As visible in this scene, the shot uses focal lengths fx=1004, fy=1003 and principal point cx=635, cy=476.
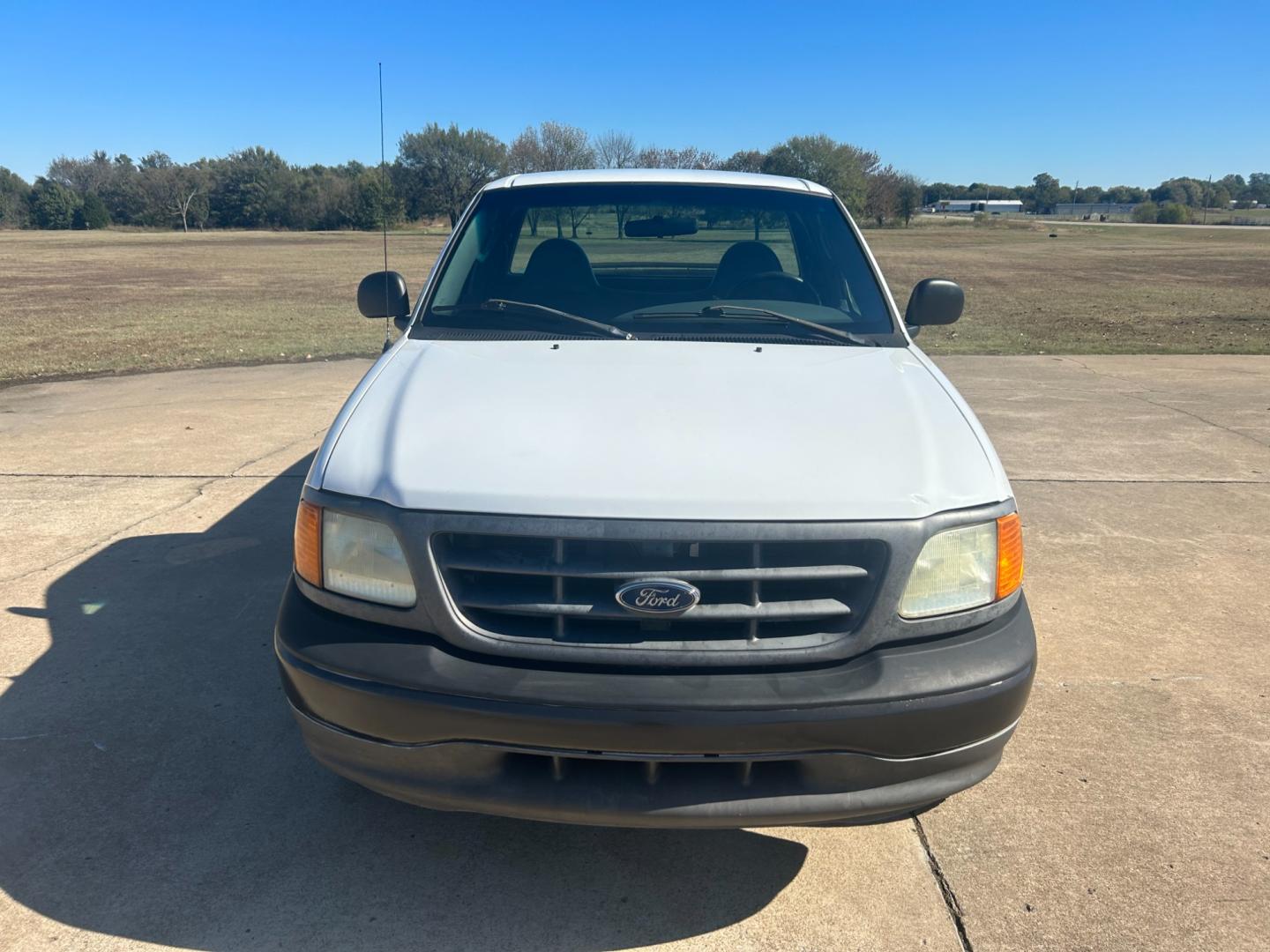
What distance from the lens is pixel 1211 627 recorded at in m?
4.36

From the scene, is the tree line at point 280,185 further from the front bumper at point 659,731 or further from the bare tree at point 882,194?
the front bumper at point 659,731

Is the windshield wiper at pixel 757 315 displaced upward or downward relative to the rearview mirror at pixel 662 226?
downward

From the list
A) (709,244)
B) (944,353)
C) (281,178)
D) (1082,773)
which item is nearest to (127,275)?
(944,353)

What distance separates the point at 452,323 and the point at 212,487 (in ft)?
11.1

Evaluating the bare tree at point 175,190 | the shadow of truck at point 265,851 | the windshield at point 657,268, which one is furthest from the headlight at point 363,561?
the bare tree at point 175,190

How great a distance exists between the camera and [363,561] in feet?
8.02

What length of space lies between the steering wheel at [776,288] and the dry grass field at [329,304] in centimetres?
895

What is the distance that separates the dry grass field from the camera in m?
12.8

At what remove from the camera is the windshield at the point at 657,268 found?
11.6 feet

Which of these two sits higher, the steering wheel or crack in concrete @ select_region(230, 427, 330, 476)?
the steering wheel

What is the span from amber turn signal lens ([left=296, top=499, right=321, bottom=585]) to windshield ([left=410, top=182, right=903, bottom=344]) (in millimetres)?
1103

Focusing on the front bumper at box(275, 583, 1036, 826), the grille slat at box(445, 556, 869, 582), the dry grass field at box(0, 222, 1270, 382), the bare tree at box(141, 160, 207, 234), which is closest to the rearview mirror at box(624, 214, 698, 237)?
the grille slat at box(445, 556, 869, 582)

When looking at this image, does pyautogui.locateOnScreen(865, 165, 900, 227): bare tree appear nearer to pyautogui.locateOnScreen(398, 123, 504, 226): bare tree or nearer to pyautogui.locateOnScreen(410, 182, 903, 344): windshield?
pyautogui.locateOnScreen(398, 123, 504, 226): bare tree

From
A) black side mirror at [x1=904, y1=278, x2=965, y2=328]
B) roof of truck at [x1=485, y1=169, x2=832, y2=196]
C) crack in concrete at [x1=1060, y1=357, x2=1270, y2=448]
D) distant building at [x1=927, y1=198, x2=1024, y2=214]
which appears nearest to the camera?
black side mirror at [x1=904, y1=278, x2=965, y2=328]
